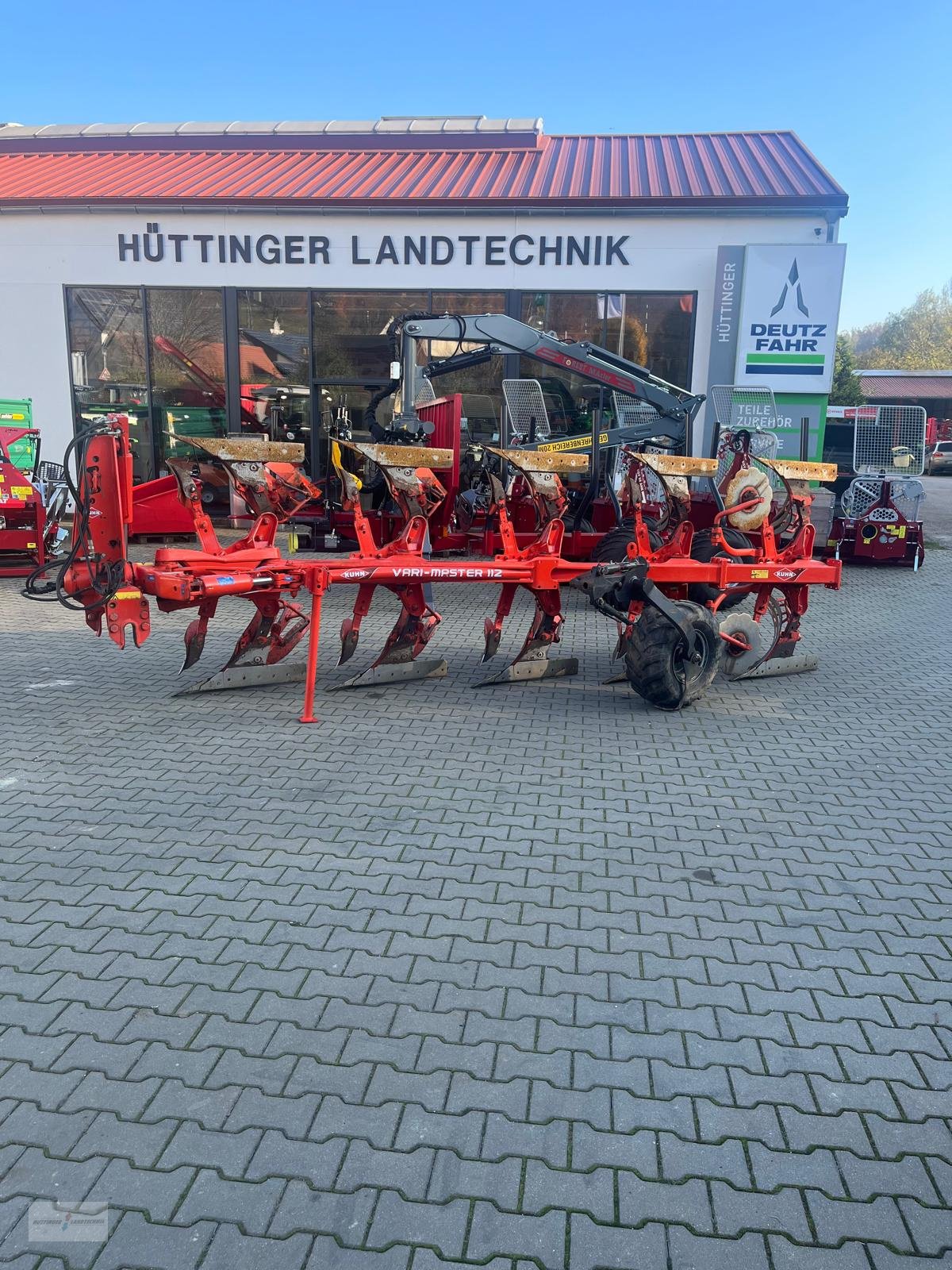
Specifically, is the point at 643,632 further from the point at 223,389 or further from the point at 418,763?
the point at 223,389

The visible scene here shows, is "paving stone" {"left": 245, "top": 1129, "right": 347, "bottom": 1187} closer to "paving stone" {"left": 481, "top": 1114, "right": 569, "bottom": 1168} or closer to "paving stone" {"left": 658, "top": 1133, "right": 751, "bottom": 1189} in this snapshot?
"paving stone" {"left": 481, "top": 1114, "right": 569, "bottom": 1168}

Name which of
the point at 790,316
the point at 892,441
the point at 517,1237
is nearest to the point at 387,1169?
the point at 517,1237

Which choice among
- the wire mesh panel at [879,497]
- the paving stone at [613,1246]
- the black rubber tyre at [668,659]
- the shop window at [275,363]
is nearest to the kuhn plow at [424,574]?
the black rubber tyre at [668,659]

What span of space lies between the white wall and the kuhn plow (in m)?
7.00

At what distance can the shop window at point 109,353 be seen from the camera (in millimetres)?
14828

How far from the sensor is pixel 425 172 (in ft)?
50.9

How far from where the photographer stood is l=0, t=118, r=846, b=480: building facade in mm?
13500

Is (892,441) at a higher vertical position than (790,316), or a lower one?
lower

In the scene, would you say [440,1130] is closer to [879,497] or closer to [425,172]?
A: [879,497]

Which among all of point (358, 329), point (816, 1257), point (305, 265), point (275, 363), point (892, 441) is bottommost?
point (816, 1257)

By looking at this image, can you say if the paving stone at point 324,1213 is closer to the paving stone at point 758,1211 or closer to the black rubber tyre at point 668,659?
the paving stone at point 758,1211

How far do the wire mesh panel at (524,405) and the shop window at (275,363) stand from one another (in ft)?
14.1

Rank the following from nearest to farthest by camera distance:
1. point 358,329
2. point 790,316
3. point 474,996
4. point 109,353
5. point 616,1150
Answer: point 616,1150, point 474,996, point 790,316, point 358,329, point 109,353

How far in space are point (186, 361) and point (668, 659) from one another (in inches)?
446
